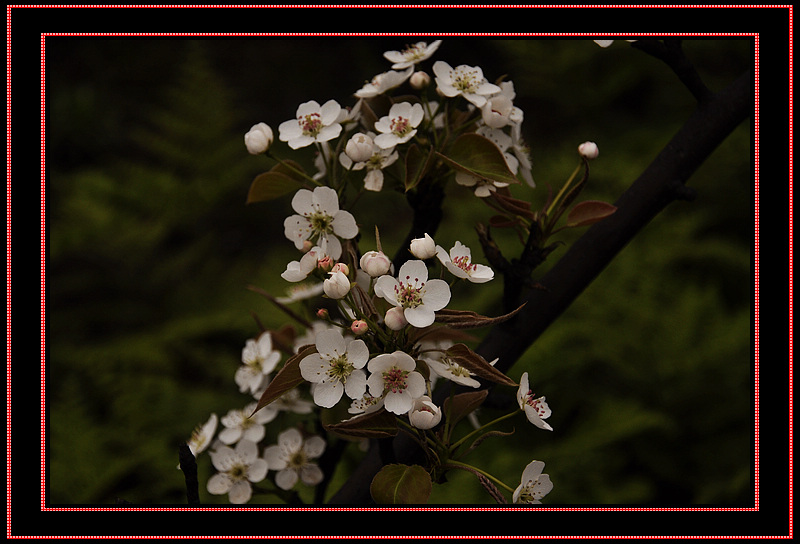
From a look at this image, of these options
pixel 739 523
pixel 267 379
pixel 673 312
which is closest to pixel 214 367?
pixel 673 312

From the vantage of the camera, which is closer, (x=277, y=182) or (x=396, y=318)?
(x=396, y=318)

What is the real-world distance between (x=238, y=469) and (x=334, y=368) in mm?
228

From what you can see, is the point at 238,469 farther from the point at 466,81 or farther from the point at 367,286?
the point at 466,81

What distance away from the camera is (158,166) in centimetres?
303

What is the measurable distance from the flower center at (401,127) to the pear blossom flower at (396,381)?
0.19m

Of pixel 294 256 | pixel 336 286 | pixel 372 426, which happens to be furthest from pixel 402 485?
pixel 294 256

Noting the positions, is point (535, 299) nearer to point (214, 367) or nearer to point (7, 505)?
point (7, 505)

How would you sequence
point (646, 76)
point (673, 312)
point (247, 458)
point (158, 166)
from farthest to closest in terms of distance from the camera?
1. point (158, 166)
2. point (646, 76)
3. point (673, 312)
4. point (247, 458)

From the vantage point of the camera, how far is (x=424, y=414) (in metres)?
0.44

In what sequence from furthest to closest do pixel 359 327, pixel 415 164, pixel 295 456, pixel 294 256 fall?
pixel 294 256, pixel 295 456, pixel 415 164, pixel 359 327

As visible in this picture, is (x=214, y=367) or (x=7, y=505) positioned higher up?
(x=7, y=505)

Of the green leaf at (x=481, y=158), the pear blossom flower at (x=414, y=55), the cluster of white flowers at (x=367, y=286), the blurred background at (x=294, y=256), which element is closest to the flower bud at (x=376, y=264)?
the cluster of white flowers at (x=367, y=286)

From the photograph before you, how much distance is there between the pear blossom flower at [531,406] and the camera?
487 mm

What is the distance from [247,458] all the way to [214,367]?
146 cm
